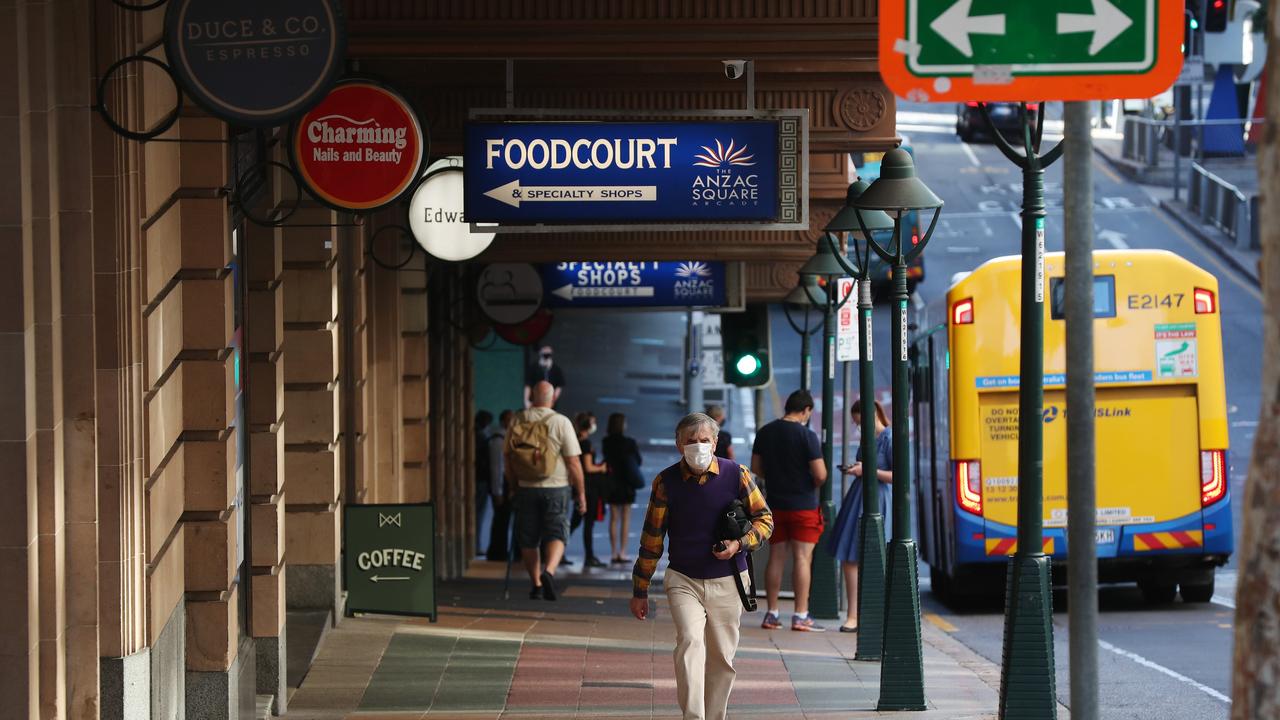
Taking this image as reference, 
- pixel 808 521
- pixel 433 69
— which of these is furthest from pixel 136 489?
pixel 808 521

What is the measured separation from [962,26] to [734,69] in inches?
288

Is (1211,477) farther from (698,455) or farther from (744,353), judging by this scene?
(744,353)

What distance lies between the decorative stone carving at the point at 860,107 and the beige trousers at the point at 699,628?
5.52 meters

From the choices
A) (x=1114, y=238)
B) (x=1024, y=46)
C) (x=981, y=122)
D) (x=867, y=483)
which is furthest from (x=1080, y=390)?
(x=981, y=122)

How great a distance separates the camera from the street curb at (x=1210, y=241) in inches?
1668

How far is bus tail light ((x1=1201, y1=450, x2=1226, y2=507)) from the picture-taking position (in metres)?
16.6

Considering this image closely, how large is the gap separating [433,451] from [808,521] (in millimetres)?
5905

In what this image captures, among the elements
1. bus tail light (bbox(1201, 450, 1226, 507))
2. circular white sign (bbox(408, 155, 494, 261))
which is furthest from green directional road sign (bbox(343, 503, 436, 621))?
bus tail light (bbox(1201, 450, 1226, 507))

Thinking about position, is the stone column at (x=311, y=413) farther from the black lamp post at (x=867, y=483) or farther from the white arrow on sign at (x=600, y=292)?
the white arrow on sign at (x=600, y=292)

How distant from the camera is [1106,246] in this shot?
44.6m

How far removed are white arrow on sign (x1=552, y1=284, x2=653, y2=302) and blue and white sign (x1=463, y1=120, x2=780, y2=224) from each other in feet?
37.6

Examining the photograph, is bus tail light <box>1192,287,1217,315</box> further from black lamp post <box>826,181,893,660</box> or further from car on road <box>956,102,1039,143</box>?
car on road <box>956,102,1039,143</box>

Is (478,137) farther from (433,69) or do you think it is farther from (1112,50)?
(1112,50)

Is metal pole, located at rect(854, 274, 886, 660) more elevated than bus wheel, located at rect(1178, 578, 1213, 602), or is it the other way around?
metal pole, located at rect(854, 274, 886, 660)
